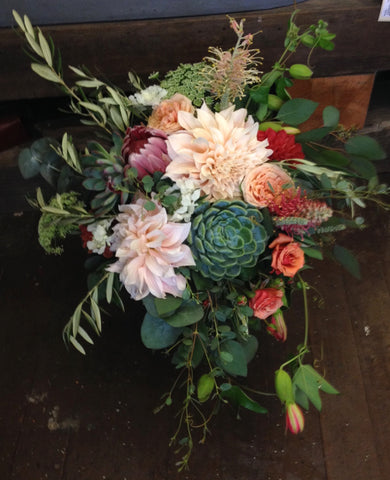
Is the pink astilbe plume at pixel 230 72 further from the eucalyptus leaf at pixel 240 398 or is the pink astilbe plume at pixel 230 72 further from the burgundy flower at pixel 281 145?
the eucalyptus leaf at pixel 240 398

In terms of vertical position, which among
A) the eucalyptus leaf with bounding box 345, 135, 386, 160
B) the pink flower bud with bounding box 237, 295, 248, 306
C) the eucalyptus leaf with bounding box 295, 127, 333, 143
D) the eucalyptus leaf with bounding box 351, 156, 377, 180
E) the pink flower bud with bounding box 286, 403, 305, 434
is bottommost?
the pink flower bud with bounding box 286, 403, 305, 434

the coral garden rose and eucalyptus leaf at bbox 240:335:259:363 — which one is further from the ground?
the coral garden rose

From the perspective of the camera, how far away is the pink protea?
0.72m

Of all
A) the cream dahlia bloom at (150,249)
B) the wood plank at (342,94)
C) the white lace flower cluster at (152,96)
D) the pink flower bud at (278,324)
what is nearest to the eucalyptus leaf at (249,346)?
the pink flower bud at (278,324)

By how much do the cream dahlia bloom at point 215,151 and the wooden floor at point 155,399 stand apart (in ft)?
1.28

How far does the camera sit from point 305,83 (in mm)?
1171

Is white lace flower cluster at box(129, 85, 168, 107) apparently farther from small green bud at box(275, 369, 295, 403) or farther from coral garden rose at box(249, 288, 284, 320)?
small green bud at box(275, 369, 295, 403)

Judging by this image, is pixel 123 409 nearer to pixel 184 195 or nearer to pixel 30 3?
pixel 184 195

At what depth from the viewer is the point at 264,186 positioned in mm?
705

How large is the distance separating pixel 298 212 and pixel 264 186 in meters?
0.06

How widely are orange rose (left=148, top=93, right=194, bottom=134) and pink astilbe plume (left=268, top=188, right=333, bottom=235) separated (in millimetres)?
204

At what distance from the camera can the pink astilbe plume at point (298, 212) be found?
2.23 ft

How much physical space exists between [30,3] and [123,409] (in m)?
0.89

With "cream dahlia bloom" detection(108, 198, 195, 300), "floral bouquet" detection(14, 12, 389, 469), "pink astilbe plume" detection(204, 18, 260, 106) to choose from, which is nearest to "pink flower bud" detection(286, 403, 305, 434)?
"floral bouquet" detection(14, 12, 389, 469)
